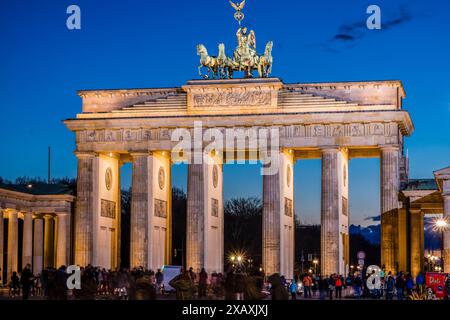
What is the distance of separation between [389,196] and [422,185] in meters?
3.03

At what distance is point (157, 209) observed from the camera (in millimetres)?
89562

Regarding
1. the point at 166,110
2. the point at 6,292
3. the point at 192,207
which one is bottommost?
the point at 6,292

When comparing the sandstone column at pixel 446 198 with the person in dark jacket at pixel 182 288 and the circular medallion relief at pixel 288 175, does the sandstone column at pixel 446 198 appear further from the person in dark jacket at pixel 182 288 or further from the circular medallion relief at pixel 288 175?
the person in dark jacket at pixel 182 288

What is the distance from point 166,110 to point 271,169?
10168mm

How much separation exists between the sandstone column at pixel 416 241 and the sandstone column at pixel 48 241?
3051cm

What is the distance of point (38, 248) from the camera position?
8881cm

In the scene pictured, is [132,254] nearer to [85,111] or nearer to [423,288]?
[85,111]

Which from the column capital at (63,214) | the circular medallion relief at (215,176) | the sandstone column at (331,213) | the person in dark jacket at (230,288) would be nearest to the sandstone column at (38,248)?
the column capital at (63,214)

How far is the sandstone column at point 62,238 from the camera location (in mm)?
88188

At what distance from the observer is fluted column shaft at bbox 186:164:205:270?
283 ft

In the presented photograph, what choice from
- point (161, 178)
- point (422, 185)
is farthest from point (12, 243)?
point (422, 185)

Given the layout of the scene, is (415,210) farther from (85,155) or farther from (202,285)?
(85,155)
